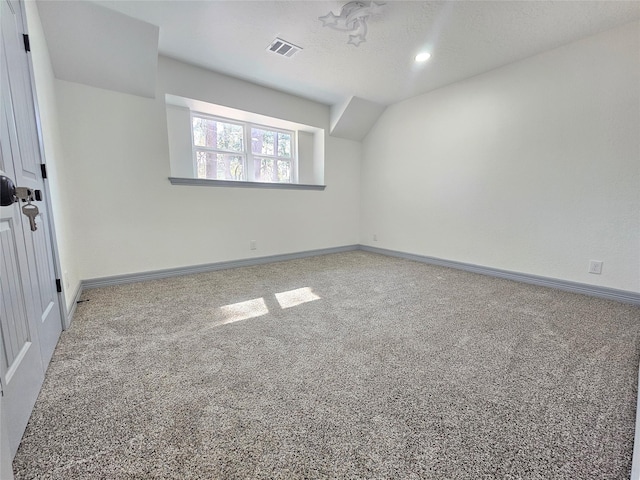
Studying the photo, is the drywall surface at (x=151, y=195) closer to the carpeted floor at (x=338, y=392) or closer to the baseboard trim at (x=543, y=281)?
the carpeted floor at (x=338, y=392)

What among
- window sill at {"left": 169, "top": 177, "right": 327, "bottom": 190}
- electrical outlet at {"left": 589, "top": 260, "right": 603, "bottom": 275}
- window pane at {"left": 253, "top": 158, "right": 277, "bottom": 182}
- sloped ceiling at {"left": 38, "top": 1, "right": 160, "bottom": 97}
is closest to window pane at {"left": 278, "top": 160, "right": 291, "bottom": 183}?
window pane at {"left": 253, "top": 158, "right": 277, "bottom": 182}

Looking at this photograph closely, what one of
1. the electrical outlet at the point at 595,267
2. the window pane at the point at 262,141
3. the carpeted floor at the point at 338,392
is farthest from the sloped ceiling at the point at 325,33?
the carpeted floor at the point at 338,392

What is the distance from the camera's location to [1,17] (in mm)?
1136

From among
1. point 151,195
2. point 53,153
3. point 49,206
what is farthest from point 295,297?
point 53,153

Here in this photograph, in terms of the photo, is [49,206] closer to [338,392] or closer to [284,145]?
[338,392]

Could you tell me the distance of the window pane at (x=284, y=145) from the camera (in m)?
4.16

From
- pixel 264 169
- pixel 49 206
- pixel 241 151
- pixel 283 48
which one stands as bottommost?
pixel 49 206

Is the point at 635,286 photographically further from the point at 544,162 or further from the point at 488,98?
the point at 488,98

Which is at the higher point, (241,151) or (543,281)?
(241,151)

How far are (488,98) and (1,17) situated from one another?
3.92 meters

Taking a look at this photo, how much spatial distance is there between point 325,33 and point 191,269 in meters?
2.85

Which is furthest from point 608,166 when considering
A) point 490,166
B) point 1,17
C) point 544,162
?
point 1,17

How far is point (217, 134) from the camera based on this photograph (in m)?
3.57

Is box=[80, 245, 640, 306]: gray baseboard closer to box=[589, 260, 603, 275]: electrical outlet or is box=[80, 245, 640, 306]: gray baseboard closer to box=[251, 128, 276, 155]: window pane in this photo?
box=[589, 260, 603, 275]: electrical outlet
